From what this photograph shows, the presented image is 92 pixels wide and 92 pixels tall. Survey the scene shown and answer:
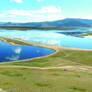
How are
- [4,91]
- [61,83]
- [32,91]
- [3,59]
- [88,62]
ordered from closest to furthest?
[4,91], [32,91], [61,83], [88,62], [3,59]

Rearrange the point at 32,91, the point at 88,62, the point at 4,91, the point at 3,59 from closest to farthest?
the point at 4,91 → the point at 32,91 → the point at 88,62 → the point at 3,59

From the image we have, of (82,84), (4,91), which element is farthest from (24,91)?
(82,84)

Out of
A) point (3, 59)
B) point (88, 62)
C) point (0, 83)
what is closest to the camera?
point (0, 83)

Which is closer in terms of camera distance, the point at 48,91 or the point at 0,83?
the point at 48,91

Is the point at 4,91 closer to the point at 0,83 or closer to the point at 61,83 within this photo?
the point at 0,83

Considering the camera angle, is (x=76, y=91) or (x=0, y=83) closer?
(x=76, y=91)

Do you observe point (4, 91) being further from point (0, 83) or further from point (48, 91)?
point (48, 91)

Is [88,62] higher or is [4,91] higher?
[4,91]

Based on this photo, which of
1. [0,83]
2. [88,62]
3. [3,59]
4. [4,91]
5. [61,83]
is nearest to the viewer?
[4,91]

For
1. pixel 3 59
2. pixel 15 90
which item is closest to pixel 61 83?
pixel 15 90
